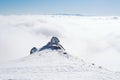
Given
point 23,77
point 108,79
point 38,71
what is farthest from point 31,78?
point 108,79

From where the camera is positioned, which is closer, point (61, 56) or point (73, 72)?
point (73, 72)

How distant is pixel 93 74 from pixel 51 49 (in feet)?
143

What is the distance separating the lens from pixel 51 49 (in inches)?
3708

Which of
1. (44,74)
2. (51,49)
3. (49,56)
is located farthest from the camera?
(51,49)

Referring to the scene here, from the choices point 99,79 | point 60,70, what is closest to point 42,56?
point 60,70

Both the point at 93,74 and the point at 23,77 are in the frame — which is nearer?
the point at 23,77

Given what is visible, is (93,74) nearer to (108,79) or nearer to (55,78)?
(108,79)

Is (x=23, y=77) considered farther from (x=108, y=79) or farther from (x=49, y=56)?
(x=49, y=56)

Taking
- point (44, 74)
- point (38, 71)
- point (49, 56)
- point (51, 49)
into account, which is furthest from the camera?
point (51, 49)

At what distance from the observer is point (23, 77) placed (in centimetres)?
4772

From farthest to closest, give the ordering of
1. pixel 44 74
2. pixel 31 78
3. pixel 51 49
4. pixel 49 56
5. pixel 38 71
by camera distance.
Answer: pixel 51 49 → pixel 49 56 → pixel 38 71 → pixel 44 74 → pixel 31 78

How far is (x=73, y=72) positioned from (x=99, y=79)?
9.16m

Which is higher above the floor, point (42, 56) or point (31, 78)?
point (42, 56)

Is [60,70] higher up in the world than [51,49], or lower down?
lower down
